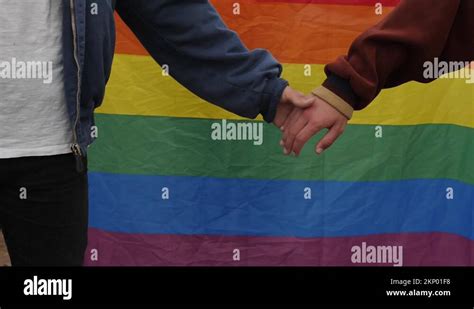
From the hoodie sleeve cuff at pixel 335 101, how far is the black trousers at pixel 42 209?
0.56m

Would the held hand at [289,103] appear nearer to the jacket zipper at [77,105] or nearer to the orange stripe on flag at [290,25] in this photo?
the orange stripe on flag at [290,25]

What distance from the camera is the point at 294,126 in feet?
5.08

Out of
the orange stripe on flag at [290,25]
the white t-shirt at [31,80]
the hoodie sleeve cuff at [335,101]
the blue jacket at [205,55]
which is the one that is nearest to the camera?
the white t-shirt at [31,80]

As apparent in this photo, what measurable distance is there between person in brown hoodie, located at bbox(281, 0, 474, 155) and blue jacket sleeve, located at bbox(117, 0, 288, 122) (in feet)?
0.38

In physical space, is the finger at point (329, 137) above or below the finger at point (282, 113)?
below

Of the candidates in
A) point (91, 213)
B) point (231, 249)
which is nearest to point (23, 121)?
point (91, 213)

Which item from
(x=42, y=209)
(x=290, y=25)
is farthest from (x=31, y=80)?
(x=290, y=25)

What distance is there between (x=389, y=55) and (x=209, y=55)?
0.39 metres

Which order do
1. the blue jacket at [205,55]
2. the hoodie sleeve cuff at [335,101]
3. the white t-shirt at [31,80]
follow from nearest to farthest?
the white t-shirt at [31,80], the blue jacket at [205,55], the hoodie sleeve cuff at [335,101]

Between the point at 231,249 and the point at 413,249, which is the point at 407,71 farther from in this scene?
the point at 231,249

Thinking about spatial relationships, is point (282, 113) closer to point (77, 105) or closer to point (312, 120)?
point (312, 120)

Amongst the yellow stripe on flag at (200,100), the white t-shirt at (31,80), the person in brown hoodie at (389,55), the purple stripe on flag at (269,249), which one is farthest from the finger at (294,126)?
the white t-shirt at (31,80)

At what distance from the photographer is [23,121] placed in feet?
3.84

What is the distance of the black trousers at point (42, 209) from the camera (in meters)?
1.19
